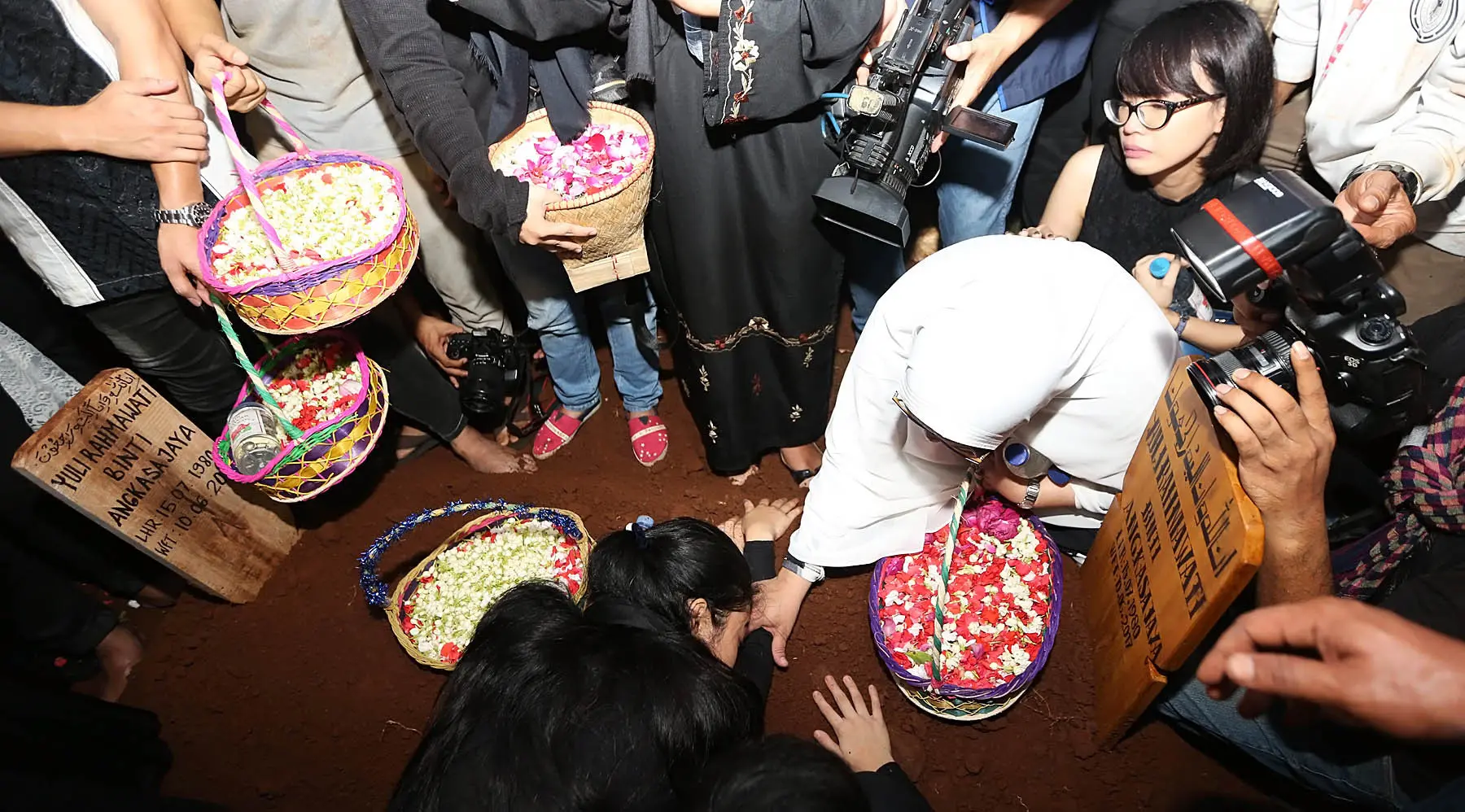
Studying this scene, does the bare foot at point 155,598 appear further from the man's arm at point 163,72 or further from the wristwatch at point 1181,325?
the wristwatch at point 1181,325

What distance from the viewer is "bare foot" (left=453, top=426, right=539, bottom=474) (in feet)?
9.30

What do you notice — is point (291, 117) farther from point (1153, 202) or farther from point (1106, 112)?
point (1153, 202)

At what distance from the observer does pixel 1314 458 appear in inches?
51.1

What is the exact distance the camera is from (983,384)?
1459 mm

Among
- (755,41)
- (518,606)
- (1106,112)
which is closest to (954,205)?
(1106,112)

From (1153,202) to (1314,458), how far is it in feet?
3.20

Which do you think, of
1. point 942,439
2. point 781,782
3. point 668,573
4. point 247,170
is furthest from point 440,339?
point 781,782

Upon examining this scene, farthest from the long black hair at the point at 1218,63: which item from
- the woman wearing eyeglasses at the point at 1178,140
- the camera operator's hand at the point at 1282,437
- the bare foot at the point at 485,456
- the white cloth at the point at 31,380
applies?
the white cloth at the point at 31,380

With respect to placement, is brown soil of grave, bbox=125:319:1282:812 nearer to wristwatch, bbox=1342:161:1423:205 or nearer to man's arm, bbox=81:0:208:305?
man's arm, bbox=81:0:208:305

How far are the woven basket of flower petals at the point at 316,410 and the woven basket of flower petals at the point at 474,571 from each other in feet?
0.89

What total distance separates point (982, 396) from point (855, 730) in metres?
1.06

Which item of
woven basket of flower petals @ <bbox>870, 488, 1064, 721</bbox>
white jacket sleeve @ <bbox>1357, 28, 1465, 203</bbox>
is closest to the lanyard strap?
white jacket sleeve @ <bbox>1357, 28, 1465, 203</bbox>

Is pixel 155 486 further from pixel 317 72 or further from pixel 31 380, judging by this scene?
pixel 317 72

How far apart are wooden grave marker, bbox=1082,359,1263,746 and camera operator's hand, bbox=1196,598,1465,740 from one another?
0.68 ft
